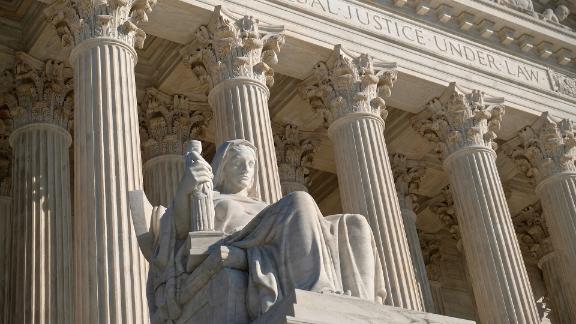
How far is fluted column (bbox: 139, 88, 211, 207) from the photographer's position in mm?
26391

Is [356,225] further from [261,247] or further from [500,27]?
[500,27]

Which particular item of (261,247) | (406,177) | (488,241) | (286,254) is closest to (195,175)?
(261,247)

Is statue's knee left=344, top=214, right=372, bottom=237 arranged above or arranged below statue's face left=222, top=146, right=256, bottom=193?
below

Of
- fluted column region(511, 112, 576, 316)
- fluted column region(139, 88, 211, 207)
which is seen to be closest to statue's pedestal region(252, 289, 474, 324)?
fluted column region(139, 88, 211, 207)

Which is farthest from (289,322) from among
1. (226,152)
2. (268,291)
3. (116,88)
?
(116,88)

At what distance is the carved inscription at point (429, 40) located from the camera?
27.0 m

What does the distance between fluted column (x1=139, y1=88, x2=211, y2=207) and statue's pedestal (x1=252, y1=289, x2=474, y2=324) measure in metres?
16.3

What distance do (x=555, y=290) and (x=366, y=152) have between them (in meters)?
11.5

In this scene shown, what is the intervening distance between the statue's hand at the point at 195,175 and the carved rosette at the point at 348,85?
14104 mm

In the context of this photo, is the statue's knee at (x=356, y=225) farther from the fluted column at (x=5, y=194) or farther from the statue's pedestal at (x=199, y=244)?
the fluted column at (x=5, y=194)

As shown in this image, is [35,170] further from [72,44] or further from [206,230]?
[206,230]

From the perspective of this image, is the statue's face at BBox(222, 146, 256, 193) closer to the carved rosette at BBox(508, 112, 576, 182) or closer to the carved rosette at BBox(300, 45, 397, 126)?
the carved rosette at BBox(300, 45, 397, 126)

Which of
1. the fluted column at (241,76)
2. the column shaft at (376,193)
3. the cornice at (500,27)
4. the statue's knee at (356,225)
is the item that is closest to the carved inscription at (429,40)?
the cornice at (500,27)

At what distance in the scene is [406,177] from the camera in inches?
1241
